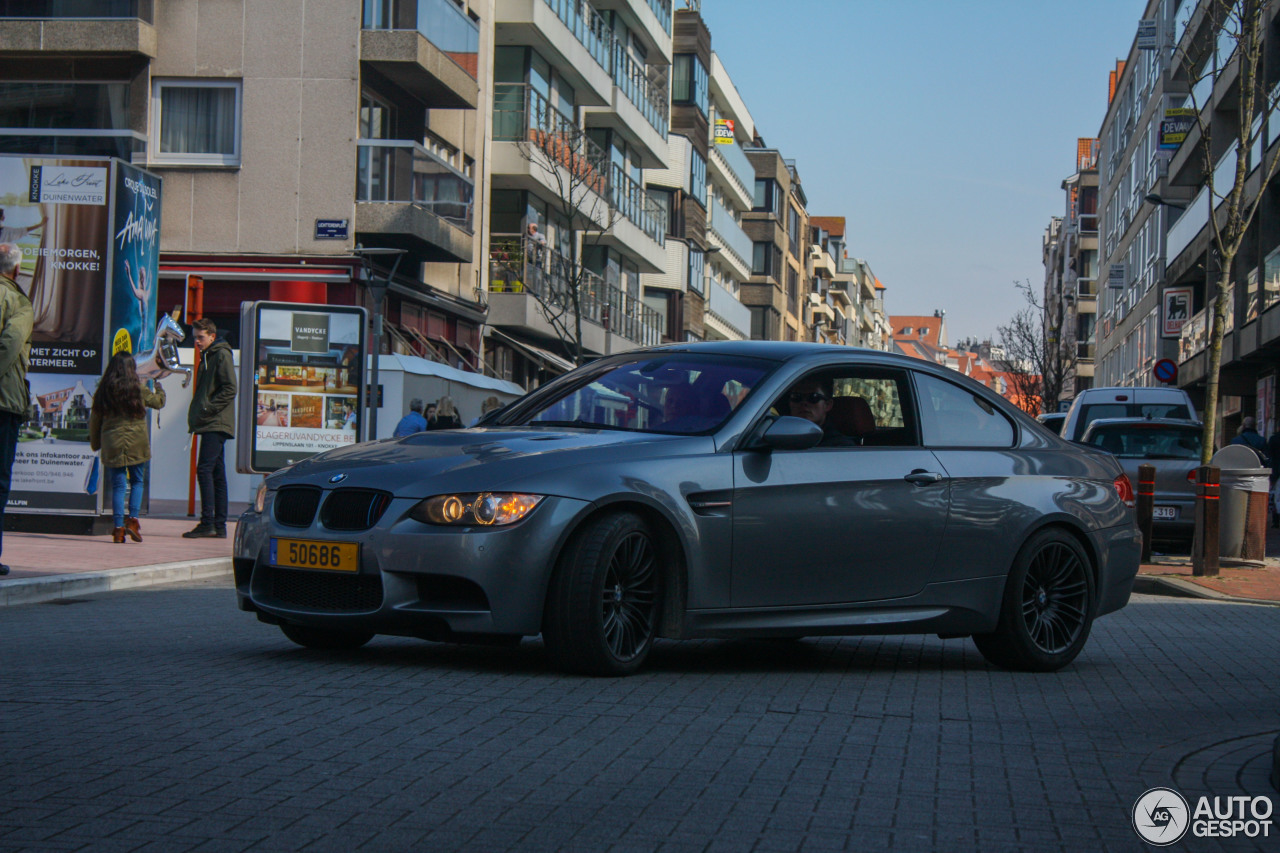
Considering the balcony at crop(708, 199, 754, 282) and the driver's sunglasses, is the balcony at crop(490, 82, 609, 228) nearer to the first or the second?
the balcony at crop(708, 199, 754, 282)

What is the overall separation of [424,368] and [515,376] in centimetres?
1484

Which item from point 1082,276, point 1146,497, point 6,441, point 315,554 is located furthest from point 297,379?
point 1082,276

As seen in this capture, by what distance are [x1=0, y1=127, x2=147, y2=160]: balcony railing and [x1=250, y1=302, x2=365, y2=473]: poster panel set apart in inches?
476

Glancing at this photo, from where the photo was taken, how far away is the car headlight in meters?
6.43

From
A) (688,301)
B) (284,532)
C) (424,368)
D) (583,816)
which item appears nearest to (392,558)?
(284,532)

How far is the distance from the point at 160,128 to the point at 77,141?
4.90ft

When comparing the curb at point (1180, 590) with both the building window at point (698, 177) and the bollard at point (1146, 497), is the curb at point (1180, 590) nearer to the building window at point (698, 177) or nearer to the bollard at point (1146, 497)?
the bollard at point (1146, 497)

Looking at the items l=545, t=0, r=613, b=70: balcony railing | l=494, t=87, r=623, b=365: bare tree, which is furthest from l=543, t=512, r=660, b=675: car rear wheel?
l=545, t=0, r=613, b=70: balcony railing

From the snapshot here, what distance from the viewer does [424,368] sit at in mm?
26297

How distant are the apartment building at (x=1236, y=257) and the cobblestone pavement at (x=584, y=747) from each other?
78.7 feet

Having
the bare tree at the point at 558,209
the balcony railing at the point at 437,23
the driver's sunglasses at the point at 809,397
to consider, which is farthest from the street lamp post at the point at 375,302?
the driver's sunglasses at the point at 809,397

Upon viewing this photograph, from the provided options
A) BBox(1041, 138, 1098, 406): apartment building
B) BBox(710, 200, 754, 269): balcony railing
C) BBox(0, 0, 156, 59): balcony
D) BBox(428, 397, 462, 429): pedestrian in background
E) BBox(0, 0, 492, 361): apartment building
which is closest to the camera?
BBox(428, 397, 462, 429): pedestrian in background

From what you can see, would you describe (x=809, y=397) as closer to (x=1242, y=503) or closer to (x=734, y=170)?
(x=1242, y=503)
